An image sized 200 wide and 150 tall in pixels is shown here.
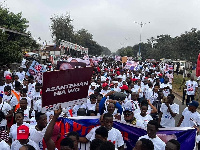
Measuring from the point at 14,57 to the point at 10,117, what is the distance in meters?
11.1

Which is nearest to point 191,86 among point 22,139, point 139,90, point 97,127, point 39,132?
point 139,90

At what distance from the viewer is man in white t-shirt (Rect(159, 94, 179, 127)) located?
7316 mm

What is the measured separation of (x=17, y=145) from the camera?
4.32m

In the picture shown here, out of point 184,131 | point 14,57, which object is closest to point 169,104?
point 184,131

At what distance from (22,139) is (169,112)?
4341 mm

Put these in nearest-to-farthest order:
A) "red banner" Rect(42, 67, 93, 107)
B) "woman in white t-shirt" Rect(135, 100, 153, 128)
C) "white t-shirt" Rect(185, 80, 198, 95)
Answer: "red banner" Rect(42, 67, 93, 107) < "woman in white t-shirt" Rect(135, 100, 153, 128) < "white t-shirt" Rect(185, 80, 198, 95)

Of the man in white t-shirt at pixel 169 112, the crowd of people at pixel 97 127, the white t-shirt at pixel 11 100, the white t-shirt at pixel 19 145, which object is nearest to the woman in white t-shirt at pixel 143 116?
the crowd of people at pixel 97 127

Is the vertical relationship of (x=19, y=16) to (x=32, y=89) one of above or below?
→ above

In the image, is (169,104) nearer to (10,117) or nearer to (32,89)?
(10,117)

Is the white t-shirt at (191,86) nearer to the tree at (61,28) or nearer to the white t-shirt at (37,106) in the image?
the white t-shirt at (37,106)

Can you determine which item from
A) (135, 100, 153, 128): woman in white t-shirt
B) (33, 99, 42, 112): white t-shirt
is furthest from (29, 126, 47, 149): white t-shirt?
(33, 99, 42, 112): white t-shirt

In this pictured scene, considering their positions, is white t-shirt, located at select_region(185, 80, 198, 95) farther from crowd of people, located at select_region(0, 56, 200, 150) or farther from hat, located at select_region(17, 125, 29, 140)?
hat, located at select_region(17, 125, 29, 140)

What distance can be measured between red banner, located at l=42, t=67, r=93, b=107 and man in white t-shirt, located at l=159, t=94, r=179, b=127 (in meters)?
3.02

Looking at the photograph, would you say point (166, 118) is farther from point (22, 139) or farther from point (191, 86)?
point (191, 86)
